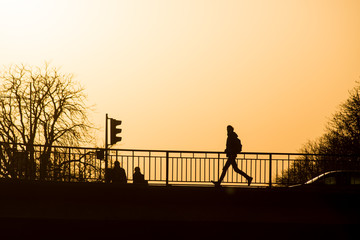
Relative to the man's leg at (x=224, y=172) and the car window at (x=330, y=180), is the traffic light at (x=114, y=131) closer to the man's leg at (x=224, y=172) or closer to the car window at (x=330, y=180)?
the man's leg at (x=224, y=172)

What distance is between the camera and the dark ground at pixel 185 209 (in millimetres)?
21297

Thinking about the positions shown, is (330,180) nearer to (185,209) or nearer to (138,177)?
(185,209)

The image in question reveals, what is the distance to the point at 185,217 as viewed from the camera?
21.4m

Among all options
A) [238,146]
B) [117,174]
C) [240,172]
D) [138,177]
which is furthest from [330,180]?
[117,174]

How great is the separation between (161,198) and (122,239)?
5.04 feet

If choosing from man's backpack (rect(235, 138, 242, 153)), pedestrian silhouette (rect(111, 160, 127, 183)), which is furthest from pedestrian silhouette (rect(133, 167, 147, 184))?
man's backpack (rect(235, 138, 242, 153))

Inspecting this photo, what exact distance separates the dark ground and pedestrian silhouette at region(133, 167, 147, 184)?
63 cm

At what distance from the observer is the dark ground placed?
2130 cm

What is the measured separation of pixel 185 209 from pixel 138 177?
160cm

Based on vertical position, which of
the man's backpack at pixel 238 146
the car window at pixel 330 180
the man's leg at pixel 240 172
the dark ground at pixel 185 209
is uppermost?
the man's backpack at pixel 238 146

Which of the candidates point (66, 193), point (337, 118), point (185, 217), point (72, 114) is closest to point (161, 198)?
point (185, 217)

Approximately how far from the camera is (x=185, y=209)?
21.5 meters

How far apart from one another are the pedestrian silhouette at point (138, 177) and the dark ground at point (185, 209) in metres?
0.63

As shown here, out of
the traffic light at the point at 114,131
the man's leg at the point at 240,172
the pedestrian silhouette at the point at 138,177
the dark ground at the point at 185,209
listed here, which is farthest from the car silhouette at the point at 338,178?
the traffic light at the point at 114,131
